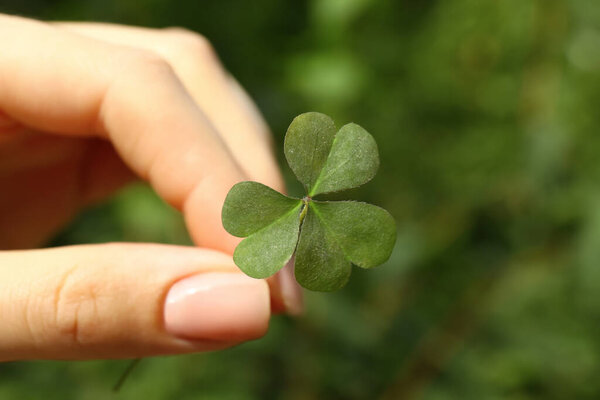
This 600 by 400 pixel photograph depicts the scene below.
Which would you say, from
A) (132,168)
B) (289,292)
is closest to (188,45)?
(132,168)

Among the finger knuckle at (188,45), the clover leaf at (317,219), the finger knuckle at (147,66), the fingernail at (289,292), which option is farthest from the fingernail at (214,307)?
the finger knuckle at (188,45)

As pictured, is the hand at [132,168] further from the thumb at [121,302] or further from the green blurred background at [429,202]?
the green blurred background at [429,202]

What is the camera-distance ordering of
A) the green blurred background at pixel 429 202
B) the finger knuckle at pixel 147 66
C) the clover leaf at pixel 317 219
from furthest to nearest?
the green blurred background at pixel 429 202 < the finger knuckle at pixel 147 66 < the clover leaf at pixel 317 219

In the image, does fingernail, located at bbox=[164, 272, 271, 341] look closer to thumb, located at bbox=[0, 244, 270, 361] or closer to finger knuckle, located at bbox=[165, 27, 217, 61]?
thumb, located at bbox=[0, 244, 270, 361]

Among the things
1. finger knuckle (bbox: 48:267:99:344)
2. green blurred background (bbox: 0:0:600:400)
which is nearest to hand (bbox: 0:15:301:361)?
finger knuckle (bbox: 48:267:99:344)

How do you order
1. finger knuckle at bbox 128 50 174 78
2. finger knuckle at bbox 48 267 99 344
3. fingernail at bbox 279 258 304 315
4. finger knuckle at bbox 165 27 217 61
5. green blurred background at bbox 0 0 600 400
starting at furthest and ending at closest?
green blurred background at bbox 0 0 600 400, finger knuckle at bbox 165 27 217 61, finger knuckle at bbox 128 50 174 78, fingernail at bbox 279 258 304 315, finger knuckle at bbox 48 267 99 344

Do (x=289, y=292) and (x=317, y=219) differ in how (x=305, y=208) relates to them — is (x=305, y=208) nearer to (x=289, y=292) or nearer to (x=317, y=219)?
(x=317, y=219)

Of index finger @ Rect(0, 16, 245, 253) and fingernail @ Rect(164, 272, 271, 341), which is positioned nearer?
fingernail @ Rect(164, 272, 271, 341)

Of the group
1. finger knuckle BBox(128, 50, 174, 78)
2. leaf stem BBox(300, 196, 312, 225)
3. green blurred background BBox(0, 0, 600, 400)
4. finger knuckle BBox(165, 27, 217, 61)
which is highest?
leaf stem BBox(300, 196, 312, 225)

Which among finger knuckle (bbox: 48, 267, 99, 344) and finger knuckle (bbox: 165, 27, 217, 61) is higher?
finger knuckle (bbox: 165, 27, 217, 61)
